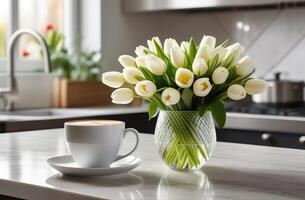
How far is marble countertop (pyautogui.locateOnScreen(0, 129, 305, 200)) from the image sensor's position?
1.09 metres

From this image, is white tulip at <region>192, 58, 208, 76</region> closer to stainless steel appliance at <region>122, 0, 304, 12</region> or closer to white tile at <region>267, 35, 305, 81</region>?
stainless steel appliance at <region>122, 0, 304, 12</region>

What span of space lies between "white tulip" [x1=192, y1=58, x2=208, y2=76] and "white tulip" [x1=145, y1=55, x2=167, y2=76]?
0.22 feet

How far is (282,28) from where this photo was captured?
353 cm

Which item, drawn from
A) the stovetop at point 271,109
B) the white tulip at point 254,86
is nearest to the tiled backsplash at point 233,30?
the stovetop at point 271,109

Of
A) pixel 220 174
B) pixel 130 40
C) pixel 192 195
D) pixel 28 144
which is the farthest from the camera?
pixel 130 40

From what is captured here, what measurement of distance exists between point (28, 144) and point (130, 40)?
2.11 meters

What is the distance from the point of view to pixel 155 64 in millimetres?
1297

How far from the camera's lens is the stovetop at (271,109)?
2859 mm

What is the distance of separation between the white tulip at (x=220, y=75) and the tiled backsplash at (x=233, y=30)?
89.3 inches

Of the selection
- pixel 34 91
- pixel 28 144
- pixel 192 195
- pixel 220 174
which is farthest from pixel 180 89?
pixel 34 91

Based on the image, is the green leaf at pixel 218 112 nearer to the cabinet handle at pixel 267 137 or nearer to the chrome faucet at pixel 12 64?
the cabinet handle at pixel 267 137

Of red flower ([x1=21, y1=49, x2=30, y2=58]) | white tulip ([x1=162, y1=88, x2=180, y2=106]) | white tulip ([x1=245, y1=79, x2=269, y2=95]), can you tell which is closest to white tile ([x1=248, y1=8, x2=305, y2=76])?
red flower ([x1=21, y1=49, x2=30, y2=58])

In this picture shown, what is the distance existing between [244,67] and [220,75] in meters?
0.07

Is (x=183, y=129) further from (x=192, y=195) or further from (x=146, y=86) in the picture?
(x=192, y=195)
